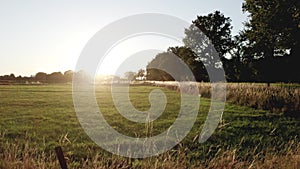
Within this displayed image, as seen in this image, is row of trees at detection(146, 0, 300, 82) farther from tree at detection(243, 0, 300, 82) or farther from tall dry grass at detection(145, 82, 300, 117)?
tall dry grass at detection(145, 82, 300, 117)

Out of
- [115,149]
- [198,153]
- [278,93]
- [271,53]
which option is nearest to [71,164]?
[115,149]

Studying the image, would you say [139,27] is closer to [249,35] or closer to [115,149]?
[249,35]

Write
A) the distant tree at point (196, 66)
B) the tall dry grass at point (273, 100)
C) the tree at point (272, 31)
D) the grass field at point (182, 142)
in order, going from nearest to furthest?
1. the grass field at point (182, 142)
2. the tall dry grass at point (273, 100)
3. the tree at point (272, 31)
4. the distant tree at point (196, 66)

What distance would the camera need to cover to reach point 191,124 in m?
12.7

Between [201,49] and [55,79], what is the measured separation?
6733 cm

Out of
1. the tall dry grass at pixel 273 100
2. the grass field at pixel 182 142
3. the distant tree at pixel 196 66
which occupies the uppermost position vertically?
the distant tree at pixel 196 66

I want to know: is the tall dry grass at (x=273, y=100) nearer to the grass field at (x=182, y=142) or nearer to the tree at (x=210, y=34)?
the grass field at (x=182, y=142)

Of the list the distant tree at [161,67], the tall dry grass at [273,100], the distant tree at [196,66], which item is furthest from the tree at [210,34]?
the tall dry grass at [273,100]

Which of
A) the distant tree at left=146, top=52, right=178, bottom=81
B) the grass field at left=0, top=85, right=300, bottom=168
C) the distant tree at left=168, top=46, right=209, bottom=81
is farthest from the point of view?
the distant tree at left=146, top=52, right=178, bottom=81

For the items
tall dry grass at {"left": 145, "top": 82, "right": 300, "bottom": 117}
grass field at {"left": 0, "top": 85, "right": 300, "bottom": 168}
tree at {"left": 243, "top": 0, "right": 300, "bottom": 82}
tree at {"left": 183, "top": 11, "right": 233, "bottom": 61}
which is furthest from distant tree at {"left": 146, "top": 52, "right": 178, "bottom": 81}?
grass field at {"left": 0, "top": 85, "right": 300, "bottom": 168}

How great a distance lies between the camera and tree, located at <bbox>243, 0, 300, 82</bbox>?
24.4m

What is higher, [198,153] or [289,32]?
[289,32]

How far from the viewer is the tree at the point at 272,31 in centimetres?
2439

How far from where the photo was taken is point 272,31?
82.3 ft
